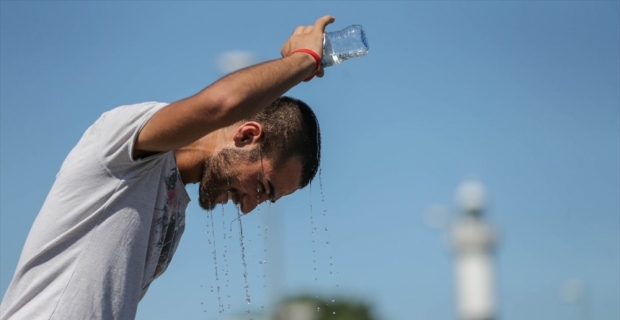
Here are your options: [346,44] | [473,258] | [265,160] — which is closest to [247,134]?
[265,160]

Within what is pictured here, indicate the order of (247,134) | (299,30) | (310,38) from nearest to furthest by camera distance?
(310,38), (299,30), (247,134)

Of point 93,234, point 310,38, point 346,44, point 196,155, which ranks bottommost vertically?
point 93,234

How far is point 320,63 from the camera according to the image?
4043mm

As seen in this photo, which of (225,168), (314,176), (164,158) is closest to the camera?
(164,158)

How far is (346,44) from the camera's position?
191 inches

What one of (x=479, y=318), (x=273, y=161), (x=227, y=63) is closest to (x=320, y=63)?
(x=273, y=161)

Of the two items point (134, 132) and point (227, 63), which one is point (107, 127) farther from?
point (227, 63)

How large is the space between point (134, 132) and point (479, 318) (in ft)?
205

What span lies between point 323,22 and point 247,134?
677 millimetres

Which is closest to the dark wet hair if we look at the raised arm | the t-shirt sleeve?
the raised arm

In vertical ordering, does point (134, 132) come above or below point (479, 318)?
below

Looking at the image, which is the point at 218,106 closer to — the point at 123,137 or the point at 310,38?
the point at 123,137

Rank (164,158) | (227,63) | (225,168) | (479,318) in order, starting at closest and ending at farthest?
(164,158) < (225,168) < (227,63) < (479,318)

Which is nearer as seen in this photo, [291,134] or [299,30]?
[299,30]
